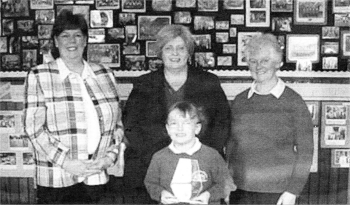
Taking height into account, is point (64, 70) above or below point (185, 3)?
below

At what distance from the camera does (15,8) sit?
2637mm

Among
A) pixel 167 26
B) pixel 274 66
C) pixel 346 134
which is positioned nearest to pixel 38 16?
pixel 167 26

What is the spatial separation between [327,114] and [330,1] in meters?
0.46

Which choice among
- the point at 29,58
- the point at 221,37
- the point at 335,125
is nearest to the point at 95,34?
the point at 29,58

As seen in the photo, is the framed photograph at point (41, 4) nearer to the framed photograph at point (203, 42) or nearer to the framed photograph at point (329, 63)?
the framed photograph at point (203, 42)

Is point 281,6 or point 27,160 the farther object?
point 27,160

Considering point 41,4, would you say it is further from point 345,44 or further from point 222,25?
point 345,44

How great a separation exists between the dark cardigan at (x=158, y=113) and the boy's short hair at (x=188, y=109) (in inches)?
0.8

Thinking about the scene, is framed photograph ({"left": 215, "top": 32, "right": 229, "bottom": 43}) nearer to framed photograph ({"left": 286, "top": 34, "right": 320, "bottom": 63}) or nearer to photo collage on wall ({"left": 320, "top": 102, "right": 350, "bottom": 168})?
framed photograph ({"left": 286, "top": 34, "right": 320, "bottom": 63})

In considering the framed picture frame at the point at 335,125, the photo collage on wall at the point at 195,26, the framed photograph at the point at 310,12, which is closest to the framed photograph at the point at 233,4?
the photo collage on wall at the point at 195,26

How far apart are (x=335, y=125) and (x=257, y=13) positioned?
1.87 ft

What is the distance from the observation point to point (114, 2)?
2.62 m

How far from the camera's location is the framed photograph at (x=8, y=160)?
275 cm

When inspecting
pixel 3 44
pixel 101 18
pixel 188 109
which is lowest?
pixel 188 109
